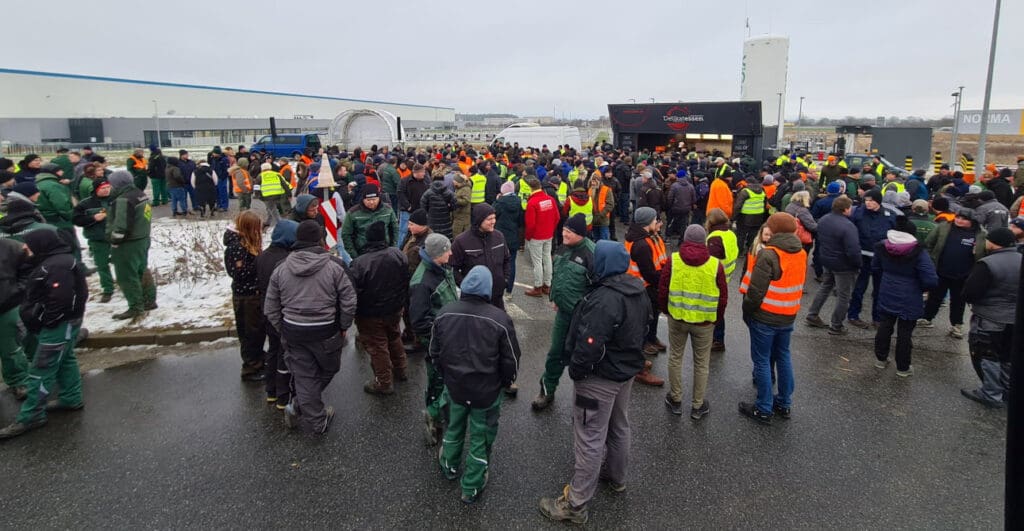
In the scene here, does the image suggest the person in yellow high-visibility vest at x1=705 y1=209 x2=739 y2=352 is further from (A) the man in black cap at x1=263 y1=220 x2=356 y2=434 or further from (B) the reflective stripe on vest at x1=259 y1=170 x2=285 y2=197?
(B) the reflective stripe on vest at x1=259 y1=170 x2=285 y2=197

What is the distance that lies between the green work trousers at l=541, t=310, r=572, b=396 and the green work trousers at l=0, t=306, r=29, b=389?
4.86 m

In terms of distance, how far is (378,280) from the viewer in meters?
5.07

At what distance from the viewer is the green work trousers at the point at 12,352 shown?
5.08 meters

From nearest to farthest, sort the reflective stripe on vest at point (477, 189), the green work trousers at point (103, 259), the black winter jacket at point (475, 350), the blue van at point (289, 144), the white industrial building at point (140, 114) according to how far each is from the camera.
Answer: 1. the black winter jacket at point (475, 350)
2. the green work trousers at point (103, 259)
3. the reflective stripe on vest at point (477, 189)
4. the blue van at point (289, 144)
5. the white industrial building at point (140, 114)

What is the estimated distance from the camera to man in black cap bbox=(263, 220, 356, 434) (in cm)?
445

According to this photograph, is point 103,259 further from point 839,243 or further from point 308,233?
point 839,243

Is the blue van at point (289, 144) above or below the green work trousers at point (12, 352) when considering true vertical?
above

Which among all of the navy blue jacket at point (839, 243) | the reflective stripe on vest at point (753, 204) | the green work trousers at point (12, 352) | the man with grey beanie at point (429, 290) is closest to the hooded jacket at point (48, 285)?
the green work trousers at point (12, 352)

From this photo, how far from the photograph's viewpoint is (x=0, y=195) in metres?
7.54

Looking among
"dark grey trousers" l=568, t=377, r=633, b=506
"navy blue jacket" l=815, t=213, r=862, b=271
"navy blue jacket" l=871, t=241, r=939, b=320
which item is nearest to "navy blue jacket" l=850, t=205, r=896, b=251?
"navy blue jacket" l=815, t=213, r=862, b=271

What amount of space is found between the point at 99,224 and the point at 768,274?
845cm

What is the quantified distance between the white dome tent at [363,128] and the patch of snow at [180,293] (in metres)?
22.9

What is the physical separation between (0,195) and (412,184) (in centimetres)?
603

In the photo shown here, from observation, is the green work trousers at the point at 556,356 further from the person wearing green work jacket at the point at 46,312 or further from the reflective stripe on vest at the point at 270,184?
the reflective stripe on vest at the point at 270,184
